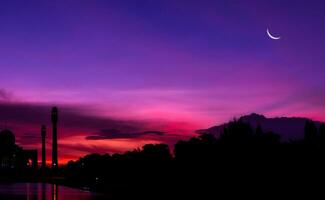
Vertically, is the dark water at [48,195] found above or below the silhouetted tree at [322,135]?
below

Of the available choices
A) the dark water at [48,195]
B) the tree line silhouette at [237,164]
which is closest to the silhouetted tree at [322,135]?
the tree line silhouette at [237,164]

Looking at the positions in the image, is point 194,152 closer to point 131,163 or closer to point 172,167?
point 172,167

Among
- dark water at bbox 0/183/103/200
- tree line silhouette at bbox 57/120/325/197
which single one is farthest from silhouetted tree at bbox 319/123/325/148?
dark water at bbox 0/183/103/200

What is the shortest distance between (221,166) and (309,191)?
25.3 meters

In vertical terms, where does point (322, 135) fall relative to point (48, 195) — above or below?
above

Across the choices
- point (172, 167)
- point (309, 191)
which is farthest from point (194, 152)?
point (309, 191)

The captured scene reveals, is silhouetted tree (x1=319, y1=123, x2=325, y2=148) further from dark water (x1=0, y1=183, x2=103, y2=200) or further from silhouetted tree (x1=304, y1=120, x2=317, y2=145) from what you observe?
dark water (x1=0, y1=183, x2=103, y2=200)

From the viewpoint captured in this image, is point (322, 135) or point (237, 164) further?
point (237, 164)

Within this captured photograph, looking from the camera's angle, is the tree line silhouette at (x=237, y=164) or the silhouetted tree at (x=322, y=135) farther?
the silhouetted tree at (x=322, y=135)

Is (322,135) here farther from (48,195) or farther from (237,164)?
(48,195)

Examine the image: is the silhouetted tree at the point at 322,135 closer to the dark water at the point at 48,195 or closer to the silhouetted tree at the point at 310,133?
the silhouetted tree at the point at 310,133

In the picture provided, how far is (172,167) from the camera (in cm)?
9431

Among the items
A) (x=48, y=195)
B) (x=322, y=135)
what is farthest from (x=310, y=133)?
(x=48, y=195)

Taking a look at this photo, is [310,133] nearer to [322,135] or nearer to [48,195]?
[322,135]
